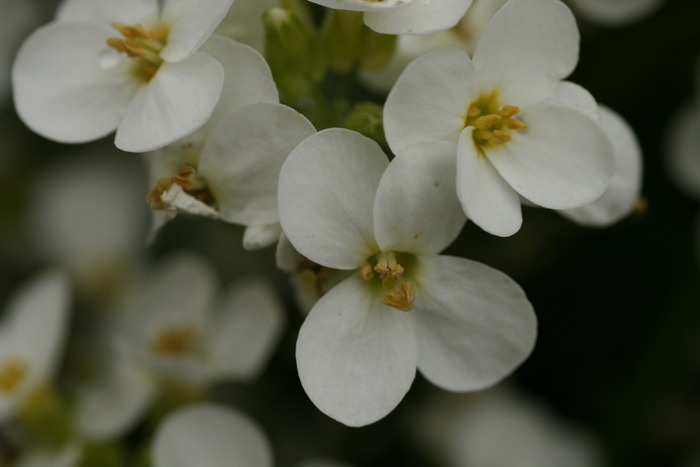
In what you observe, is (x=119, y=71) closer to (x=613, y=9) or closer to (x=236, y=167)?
(x=236, y=167)

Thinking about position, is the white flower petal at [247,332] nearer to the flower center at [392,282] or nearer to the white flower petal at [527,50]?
the flower center at [392,282]

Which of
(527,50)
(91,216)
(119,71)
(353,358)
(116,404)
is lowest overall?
(91,216)

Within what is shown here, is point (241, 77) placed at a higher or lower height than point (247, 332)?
higher

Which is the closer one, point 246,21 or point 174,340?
point 246,21

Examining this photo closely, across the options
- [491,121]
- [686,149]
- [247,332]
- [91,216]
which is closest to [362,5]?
[491,121]

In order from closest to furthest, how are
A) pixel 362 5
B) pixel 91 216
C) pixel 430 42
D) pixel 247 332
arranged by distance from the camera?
1. pixel 362 5
2. pixel 430 42
3. pixel 247 332
4. pixel 91 216

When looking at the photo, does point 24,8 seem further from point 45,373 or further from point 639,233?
point 639,233

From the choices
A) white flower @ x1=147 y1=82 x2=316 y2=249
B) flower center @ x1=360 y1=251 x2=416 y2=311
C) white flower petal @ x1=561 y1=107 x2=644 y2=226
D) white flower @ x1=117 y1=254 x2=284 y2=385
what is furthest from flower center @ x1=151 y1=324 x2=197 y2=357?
white flower petal @ x1=561 y1=107 x2=644 y2=226
